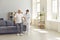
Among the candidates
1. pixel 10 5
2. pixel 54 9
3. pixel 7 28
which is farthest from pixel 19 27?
pixel 10 5

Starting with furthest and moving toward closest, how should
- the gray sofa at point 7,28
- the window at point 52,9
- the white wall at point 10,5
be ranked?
the white wall at point 10,5 → the window at point 52,9 → the gray sofa at point 7,28

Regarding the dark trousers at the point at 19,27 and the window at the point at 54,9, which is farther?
the window at the point at 54,9

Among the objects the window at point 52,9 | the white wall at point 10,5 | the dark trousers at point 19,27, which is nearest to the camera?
the dark trousers at point 19,27

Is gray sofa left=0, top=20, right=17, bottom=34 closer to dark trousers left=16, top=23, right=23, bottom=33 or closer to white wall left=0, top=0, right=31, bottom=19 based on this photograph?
dark trousers left=16, top=23, right=23, bottom=33

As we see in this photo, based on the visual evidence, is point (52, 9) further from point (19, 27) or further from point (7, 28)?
point (7, 28)

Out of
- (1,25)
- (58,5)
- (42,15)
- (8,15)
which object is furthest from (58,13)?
(8,15)

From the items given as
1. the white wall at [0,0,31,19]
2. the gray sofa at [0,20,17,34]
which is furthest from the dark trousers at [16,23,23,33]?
the white wall at [0,0,31,19]

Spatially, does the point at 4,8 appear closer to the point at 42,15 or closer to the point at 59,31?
the point at 42,15

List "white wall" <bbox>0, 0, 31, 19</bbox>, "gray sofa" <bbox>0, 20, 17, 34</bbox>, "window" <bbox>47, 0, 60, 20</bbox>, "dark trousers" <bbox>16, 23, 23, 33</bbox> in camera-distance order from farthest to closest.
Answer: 1. "white wall" <bbox>0, 0, 31, 19</bbox>
2. "window" <bbox>47, 0, 60, 20</bbox>
3. "gray sofa" <bbox>0, 20, 17, 34</bbox>
4. "dark trousers" <bbox>16, 23, 23, 33</bbox>

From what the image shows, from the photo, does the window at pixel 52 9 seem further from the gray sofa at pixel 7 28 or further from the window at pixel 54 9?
the gray sofa at pixel 7 28

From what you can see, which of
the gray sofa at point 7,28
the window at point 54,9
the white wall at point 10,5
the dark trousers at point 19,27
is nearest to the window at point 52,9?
the window at point 54,9

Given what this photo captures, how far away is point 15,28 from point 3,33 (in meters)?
0.77

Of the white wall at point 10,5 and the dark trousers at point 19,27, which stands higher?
the white wall at point 10,5

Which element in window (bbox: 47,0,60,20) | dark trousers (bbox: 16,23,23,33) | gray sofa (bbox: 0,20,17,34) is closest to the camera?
dark trousers (bbox: 16,23,23,33)
